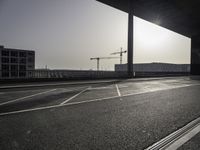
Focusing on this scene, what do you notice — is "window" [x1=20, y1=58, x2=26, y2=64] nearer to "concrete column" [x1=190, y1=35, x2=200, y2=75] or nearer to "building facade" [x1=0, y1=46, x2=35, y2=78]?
"building facade" [x1=0, y1=46, x2=35, y2=78]

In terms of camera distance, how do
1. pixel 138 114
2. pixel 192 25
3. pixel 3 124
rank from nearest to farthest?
1. pixel 3 124
2. pixel 138 114
3. pixel 192 25

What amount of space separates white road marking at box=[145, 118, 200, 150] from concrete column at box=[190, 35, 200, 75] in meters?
55.9

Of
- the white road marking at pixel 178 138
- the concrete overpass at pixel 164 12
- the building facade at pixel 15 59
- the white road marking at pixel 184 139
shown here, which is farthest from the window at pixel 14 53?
the white road marking at pixel 184 139

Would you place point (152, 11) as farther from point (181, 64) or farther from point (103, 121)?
point (181, 64)

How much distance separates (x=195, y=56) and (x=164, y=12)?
27.1m

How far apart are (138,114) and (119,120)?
0.96m

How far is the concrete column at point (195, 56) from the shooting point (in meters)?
53.7

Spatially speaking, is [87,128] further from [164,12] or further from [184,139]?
[164,12]

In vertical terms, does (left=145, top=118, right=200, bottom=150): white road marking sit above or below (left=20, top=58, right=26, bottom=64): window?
below

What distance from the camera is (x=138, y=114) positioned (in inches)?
225

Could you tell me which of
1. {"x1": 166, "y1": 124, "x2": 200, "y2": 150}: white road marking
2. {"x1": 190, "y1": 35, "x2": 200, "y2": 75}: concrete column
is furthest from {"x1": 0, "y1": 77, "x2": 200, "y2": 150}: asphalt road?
{"x1": 190, "y1": 35, "x2": 200, "y2": 75}: concrete column

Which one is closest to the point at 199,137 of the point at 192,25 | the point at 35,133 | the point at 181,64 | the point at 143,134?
the point at 143,134

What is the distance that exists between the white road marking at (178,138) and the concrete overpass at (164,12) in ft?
83.3

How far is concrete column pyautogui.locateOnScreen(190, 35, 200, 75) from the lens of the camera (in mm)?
53669
